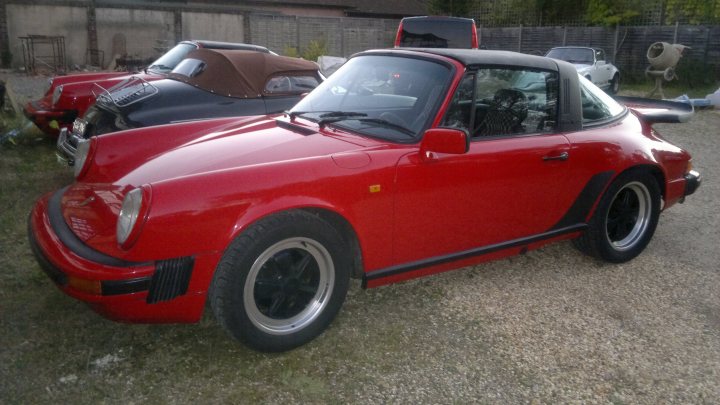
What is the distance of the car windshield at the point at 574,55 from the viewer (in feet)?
55.8

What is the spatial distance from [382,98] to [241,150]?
0.92m

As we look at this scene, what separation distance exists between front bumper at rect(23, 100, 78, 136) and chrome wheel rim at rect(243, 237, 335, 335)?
5.05 m

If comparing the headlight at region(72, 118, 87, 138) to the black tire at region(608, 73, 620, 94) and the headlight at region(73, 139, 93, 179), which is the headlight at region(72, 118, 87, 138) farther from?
the black tire at region(608, 73, 620, 94)

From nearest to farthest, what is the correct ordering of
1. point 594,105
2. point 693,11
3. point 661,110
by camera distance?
point 594,105, point 661,110, point 693,11

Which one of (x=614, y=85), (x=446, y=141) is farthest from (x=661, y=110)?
(x=614, y=85)

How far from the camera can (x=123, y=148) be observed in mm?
3494

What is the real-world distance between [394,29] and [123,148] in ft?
73.8

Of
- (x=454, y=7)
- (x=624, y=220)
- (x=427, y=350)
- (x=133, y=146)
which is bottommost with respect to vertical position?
(x=427, y=350)

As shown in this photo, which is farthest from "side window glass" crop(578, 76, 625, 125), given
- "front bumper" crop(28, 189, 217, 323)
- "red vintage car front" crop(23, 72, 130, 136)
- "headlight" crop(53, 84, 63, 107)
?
"headlight" crop(53, 84, 63, 107)

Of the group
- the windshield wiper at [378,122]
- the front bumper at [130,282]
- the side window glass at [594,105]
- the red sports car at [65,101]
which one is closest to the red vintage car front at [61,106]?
the red sports car at [65,101]

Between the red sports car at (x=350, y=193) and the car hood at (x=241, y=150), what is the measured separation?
2 centimetres

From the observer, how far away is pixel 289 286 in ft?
9.57

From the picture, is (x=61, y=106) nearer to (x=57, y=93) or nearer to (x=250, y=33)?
(x=57, y=93)

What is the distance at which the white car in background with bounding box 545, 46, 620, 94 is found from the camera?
54.7ft
